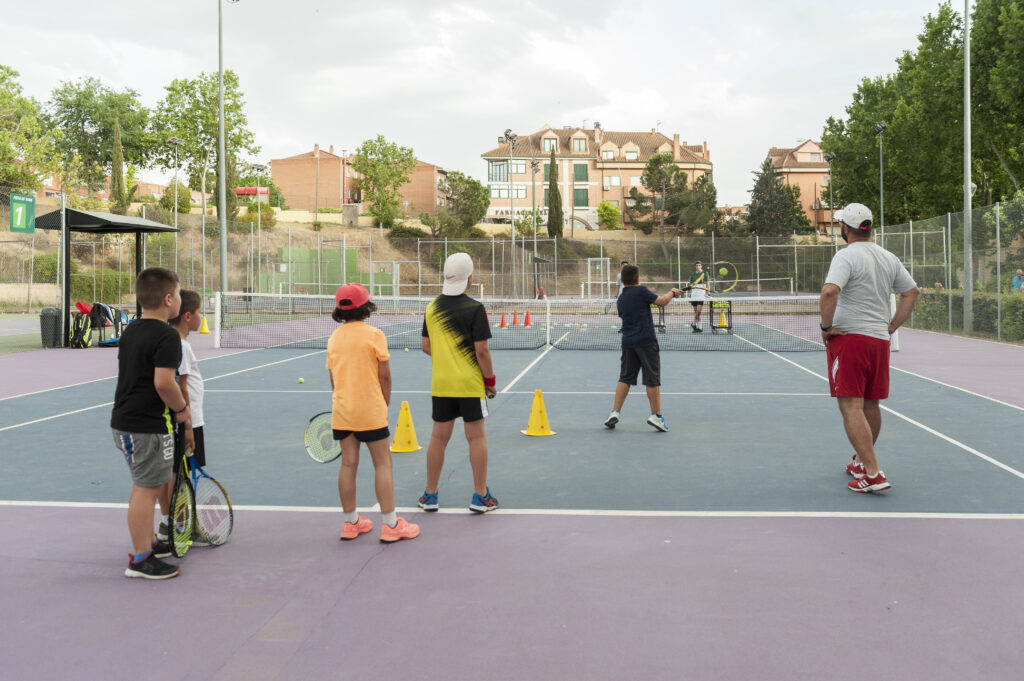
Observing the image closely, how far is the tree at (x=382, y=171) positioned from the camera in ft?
258

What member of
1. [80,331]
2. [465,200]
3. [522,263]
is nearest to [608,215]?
[465,200]

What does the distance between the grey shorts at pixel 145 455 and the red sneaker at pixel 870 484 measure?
163 inches

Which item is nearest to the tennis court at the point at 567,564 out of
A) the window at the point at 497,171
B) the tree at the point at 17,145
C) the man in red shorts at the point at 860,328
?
the man in red shorts at the point at 860,328

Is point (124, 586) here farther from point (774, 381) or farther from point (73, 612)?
point (774, 381)

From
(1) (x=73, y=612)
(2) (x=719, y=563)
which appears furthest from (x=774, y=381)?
(1) (x=73, y=612)

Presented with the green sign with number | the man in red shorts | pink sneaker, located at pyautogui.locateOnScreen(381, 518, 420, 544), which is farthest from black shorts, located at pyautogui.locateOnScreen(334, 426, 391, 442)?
the green sign with number

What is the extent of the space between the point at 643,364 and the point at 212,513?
456 centimetres

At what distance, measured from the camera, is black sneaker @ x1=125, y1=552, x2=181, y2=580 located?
4035mm

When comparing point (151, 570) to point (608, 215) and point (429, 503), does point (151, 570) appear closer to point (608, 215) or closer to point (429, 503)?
point (429, 503)

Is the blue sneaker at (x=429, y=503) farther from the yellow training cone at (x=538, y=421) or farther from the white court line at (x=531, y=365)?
the white court line at (x=531, y=365)

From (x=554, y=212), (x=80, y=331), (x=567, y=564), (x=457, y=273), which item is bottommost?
(x=567, y=564)

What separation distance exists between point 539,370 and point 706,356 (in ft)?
13.1

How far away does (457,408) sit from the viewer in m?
5.20

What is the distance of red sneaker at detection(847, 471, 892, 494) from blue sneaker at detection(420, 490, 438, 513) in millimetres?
2680
